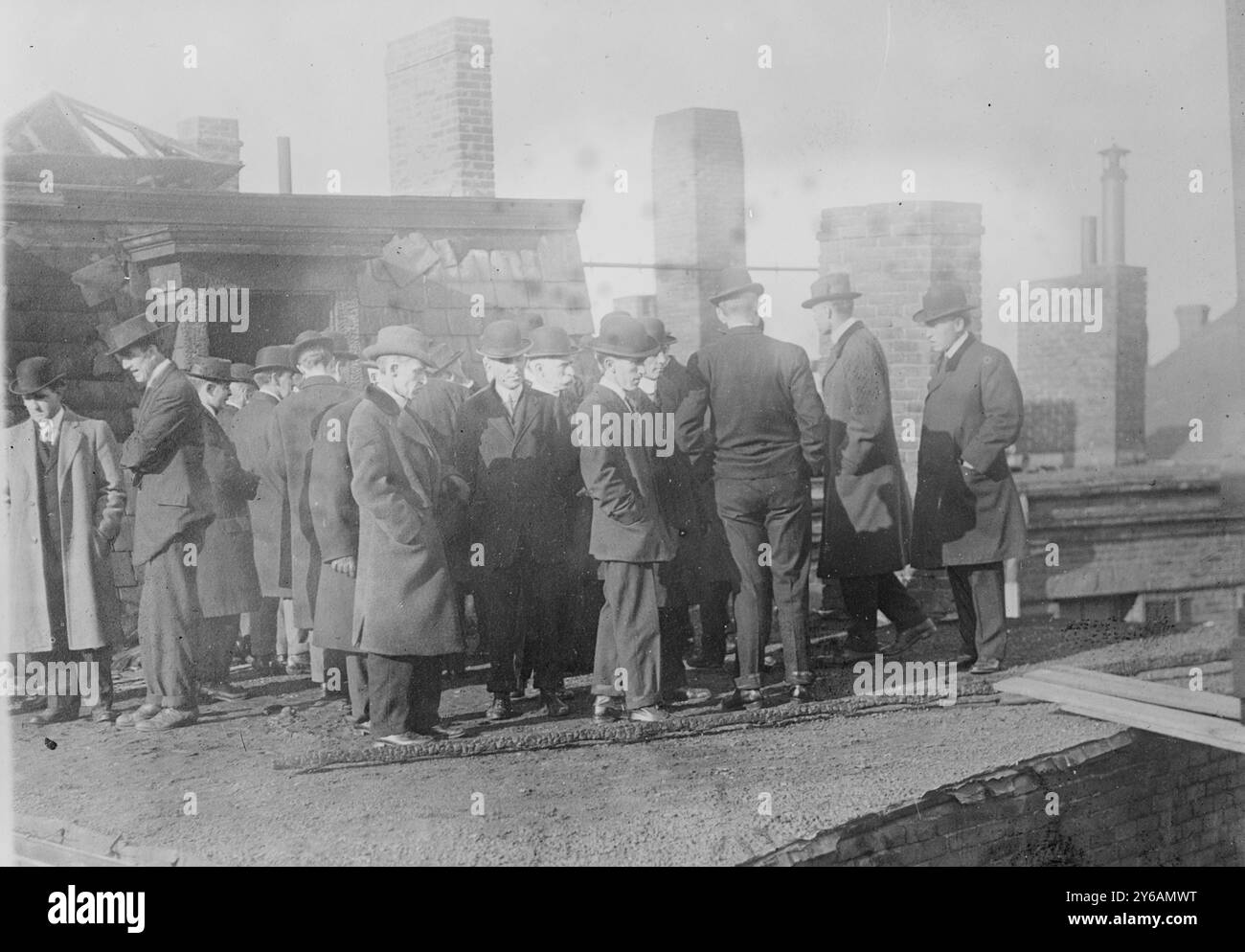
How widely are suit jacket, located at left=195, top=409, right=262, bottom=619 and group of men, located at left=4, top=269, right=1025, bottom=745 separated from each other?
0.01 m

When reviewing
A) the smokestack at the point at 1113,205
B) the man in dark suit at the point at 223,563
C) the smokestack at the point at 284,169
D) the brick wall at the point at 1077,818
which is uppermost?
the smokestack at the point at 284,169

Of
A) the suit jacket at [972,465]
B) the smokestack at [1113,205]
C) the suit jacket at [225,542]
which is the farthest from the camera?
the smokestack at [1113,205]

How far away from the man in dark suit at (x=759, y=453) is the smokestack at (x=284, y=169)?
10.3 feet

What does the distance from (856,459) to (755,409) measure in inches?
37.2

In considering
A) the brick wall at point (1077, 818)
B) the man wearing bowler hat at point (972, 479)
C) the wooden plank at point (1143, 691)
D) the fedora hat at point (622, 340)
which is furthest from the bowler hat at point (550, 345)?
the wooden plank at point (1143, 691)

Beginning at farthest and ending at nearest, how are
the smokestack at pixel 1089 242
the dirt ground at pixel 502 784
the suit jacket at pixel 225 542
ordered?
1. the smokestack at pixel 1089 242
2. the suit jacket at pixel 225 542
3. the dirt ground at pixel 502 784

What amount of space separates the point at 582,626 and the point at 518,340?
5.90ft

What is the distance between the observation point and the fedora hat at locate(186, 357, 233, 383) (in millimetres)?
7551

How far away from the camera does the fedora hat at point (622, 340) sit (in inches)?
249

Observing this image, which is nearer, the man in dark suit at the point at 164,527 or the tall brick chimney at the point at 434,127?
the man in dark suit at the point at 164,527

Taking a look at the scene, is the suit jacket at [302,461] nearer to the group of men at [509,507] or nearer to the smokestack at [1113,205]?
the group of men at [509,507]

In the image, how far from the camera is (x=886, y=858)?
540 cm

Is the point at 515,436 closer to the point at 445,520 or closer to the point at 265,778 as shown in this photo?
the point at 445,520

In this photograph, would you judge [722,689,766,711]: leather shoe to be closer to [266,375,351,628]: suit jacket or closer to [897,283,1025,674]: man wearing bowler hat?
[897,283,1025,674]: man wearing bowler hat
